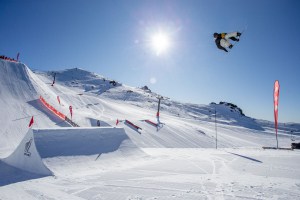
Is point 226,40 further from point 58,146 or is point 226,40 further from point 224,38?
point 58,146

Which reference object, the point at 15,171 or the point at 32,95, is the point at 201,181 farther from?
the point at 32,95

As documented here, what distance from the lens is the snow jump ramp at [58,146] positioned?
35.7 feet

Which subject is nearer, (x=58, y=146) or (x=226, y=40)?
(x=226, y=40)

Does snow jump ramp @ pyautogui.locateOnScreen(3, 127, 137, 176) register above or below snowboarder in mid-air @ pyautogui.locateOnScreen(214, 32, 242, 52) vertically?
below

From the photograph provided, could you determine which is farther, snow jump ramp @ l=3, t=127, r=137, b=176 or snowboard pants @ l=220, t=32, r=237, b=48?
snow jump ramp @ l=3, t=127, r=137, b=176

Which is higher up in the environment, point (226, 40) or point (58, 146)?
point (226, 40)

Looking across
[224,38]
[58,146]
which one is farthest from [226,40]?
[58,146]

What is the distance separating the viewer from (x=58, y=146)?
40.2ft

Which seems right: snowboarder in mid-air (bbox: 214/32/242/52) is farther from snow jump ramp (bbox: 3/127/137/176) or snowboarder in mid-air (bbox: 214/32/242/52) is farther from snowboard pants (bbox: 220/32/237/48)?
snow jump ramp (bbox: 3/127/137/176)

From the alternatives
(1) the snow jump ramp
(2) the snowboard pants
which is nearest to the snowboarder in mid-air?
(2) the snowboard pants

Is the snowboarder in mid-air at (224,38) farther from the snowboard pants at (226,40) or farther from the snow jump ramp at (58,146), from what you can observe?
the snow jump ramp at (58,146)

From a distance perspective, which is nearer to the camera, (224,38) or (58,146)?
(224,38)

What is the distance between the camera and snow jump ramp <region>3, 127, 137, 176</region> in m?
10.9

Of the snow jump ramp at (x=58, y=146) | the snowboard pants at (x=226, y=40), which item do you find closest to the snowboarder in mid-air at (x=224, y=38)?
the snowboard pants at (x=226, y=40)
